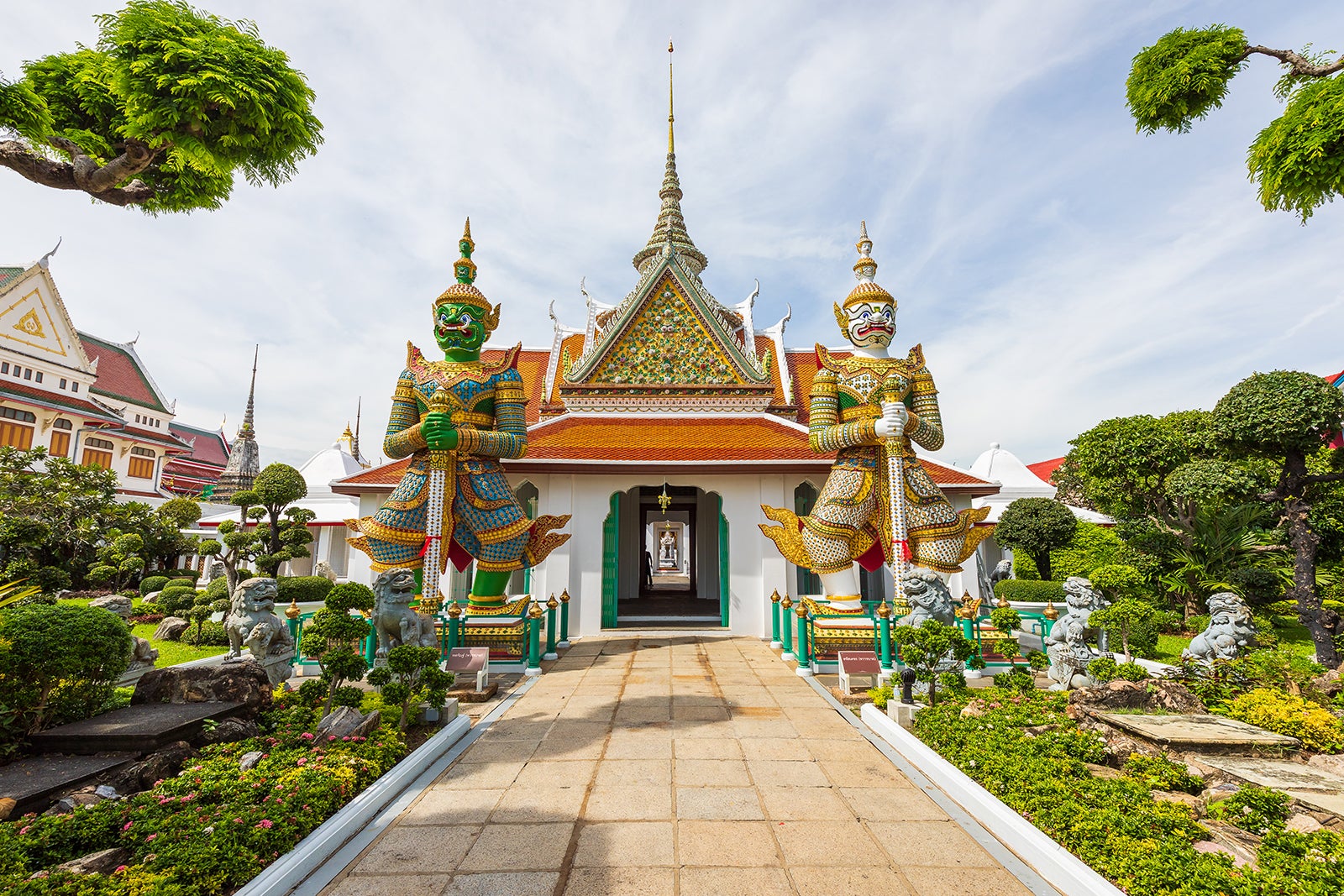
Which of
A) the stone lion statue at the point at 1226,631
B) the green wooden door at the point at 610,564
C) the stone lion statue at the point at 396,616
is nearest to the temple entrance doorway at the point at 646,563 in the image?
the green wooden door at the point at 610,564

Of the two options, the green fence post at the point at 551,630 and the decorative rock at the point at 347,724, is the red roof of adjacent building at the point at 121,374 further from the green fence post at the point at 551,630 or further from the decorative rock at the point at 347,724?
the decorative rock at the point at 347,724

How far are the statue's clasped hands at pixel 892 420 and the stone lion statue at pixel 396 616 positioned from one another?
18.8 feet

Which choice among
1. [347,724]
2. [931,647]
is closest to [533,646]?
[347,724]

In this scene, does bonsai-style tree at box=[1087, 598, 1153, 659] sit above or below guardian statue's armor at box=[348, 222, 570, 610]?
below

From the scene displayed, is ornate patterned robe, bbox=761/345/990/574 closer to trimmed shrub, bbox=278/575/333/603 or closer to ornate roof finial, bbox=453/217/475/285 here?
ornate roof finial, bbox=453/217/475/285

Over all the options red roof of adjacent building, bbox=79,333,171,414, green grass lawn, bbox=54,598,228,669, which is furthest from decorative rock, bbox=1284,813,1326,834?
red roof of adjacent building, bbox=79,333,171,414

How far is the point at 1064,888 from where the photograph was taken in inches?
117

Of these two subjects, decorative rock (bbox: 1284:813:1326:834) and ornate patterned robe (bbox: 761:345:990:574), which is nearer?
decorative rock (bbox: 1284:813:1326:834)

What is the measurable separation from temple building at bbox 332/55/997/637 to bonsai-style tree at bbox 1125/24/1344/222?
6.11m

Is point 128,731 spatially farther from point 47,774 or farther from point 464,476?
point 464,476

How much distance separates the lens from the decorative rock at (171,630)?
10469mm

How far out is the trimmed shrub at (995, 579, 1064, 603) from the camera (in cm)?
1128

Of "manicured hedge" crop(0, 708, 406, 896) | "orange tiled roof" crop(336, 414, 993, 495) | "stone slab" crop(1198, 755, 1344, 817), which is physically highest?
"orange tiled roof" crop(336, 414, 993, 495)

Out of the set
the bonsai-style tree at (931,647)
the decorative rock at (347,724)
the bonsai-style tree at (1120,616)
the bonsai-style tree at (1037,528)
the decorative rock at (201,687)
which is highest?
the bonsai-style tree at (1037,528)
